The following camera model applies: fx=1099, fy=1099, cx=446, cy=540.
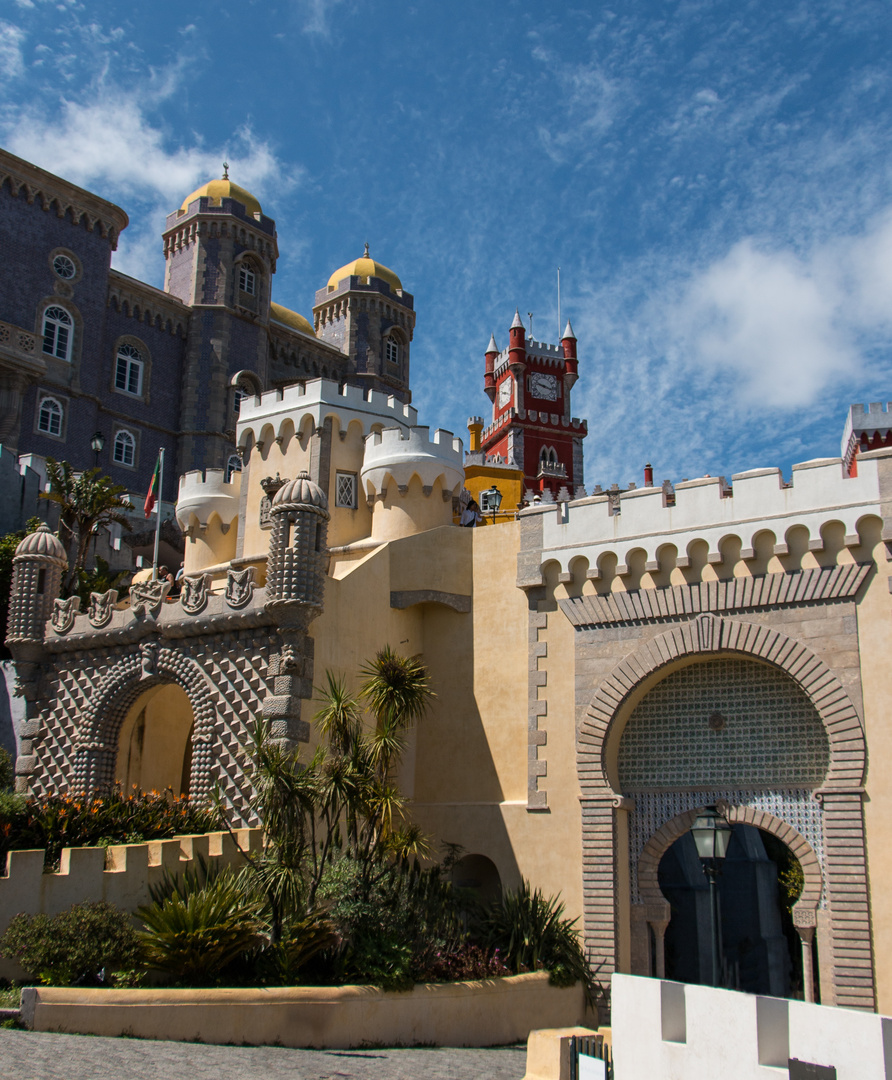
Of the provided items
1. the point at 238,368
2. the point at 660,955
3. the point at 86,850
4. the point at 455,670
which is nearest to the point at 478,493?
the point at 238,368

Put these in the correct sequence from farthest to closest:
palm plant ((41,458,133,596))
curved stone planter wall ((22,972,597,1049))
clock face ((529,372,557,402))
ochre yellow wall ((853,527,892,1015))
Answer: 1. clock face ((529,372,557,402))
2. palm plant ((41,458,133,596))
3. ochre yellow wall ((853,527,892,1015))
4. curved stone planter wall ((22,972,597,1049))

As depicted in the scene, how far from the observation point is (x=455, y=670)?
22484 millimetres

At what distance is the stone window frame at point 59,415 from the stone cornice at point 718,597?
26.5m

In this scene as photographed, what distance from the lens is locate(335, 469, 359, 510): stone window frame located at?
2672cm

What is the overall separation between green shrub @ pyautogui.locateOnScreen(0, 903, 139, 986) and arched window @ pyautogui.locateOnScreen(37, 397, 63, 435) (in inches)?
1138

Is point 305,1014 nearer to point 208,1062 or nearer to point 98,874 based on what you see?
point 208,1062

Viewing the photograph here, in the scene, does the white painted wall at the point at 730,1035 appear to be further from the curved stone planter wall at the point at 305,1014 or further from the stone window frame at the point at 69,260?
the stone window frame at the point at 69,260

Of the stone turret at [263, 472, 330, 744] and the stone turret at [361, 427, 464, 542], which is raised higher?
the stone turret at [361, 427, 464, 542]

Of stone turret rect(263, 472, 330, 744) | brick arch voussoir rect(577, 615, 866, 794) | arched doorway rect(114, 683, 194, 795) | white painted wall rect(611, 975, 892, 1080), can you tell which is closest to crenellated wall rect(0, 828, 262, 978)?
stone turret rect(263, 472, 330, 744)

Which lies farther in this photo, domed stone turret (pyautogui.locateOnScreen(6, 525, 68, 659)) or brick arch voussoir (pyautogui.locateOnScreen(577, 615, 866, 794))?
domed stone turret (pyautogui.locateOnScreen(6, 525, 68, 659))

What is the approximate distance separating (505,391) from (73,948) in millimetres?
59545

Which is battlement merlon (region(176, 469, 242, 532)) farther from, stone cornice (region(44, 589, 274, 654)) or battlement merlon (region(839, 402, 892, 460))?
battlement merlon (region(839, 402, 892, 460))

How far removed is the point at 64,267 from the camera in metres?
42.3

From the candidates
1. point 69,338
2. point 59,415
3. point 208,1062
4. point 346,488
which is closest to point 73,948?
point 208,1062
